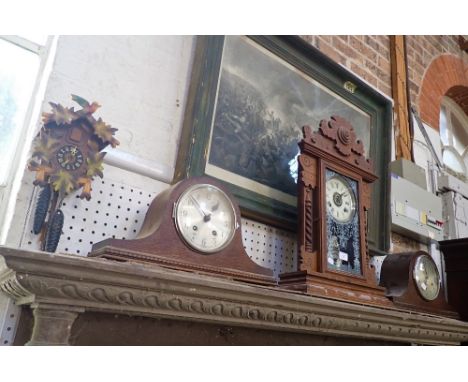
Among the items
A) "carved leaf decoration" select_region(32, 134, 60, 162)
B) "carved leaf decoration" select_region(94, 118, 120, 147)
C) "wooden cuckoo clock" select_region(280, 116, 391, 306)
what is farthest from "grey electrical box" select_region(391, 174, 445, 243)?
"carved leaf decoration" select_region(32, 134, 60, 162)

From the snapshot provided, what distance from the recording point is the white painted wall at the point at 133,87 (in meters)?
1.05

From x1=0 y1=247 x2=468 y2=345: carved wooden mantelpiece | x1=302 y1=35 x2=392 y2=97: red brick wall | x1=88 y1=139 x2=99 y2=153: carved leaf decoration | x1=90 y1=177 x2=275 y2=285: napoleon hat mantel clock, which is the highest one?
x1=302 y1=35 x2=392 y2=97: red brick wall

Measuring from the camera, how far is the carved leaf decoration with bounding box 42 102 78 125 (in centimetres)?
86

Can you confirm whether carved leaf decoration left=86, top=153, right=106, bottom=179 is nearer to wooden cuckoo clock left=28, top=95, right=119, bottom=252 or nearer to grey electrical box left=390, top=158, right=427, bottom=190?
wooden cuckoo clock left=28, top=95, right=119, bottom=252

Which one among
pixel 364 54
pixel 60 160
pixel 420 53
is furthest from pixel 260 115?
pixel 420 53

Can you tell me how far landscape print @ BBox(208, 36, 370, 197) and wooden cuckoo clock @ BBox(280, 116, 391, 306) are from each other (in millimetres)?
161

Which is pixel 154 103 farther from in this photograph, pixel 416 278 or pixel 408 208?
pixel 408 208

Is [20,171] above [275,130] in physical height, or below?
below

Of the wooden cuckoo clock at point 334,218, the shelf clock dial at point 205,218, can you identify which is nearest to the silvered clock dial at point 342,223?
the wooden cuckoo clock at point 334,218

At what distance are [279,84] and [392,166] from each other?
2.47 feet

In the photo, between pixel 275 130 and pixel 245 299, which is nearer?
pixel 245 299

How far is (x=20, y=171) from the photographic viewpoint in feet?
3.06
